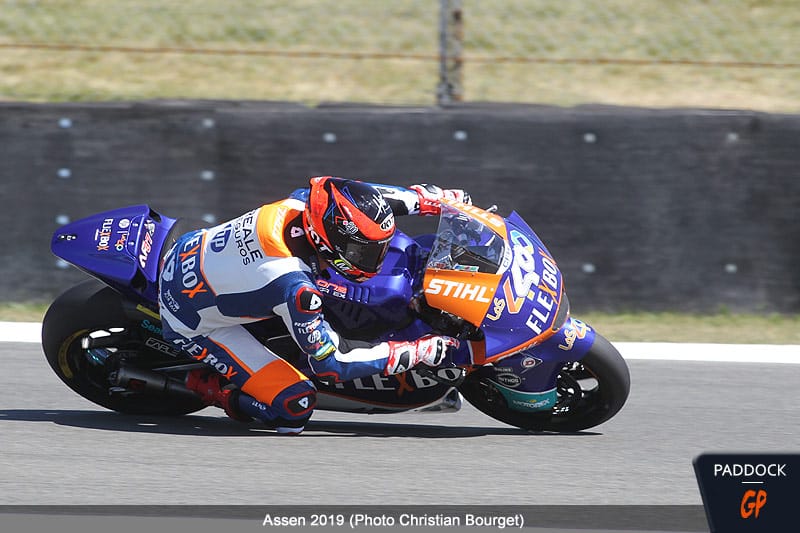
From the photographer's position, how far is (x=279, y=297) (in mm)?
4707

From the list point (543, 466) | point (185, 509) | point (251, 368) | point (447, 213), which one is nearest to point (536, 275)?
point (447, 213)

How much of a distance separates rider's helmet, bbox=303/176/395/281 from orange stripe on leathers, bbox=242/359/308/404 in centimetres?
51

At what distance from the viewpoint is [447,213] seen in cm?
496

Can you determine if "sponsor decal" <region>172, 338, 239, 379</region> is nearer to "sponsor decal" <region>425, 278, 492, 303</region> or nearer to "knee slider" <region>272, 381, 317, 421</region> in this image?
→ "knee slider" <region>272, 381, 317, 421</region>

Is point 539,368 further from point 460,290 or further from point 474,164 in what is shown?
point 474,164

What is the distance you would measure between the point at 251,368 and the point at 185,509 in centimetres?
84

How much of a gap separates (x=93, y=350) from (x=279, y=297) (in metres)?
1.09

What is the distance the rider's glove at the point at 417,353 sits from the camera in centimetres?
469

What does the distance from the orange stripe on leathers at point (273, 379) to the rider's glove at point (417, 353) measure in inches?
18.0

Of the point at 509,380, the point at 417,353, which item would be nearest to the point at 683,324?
the point at 509,380

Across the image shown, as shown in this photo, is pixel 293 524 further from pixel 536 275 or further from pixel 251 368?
pixel 536 275

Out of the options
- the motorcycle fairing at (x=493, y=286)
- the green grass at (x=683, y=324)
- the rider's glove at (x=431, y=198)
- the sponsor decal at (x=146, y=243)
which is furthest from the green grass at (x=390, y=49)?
the motorcycle fairing at (x=493, y=286)

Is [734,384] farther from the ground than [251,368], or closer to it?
closer to it

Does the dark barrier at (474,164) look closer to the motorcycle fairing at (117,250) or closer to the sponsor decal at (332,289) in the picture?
the motorcycle fairing at (117,250)
